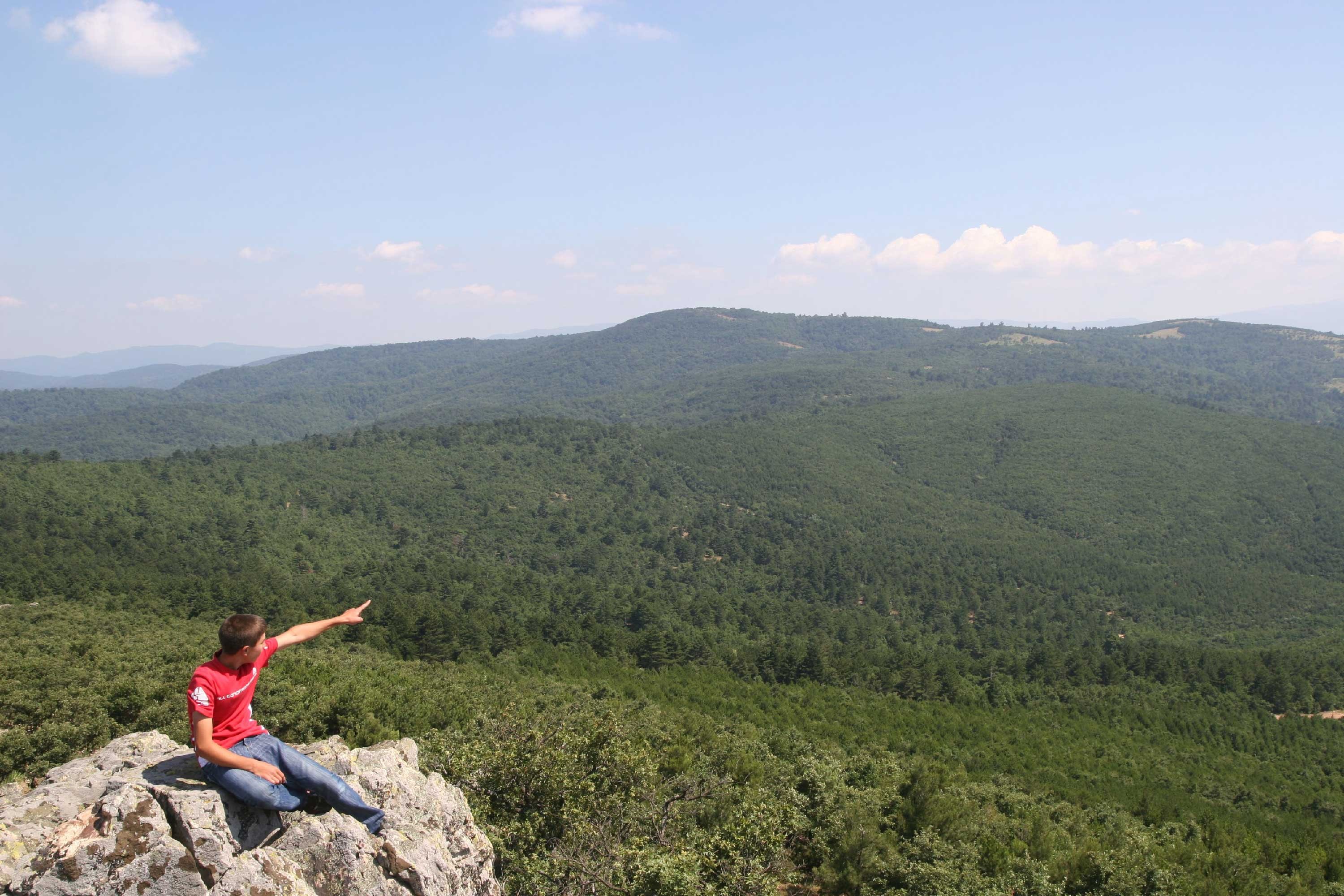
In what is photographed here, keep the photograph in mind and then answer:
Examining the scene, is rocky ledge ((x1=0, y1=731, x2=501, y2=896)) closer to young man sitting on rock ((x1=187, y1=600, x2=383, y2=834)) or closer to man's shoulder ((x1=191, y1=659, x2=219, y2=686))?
young man sitting on rock ((x1=187, y1=600, x2=383, y2=834))

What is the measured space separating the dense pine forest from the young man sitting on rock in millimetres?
6180

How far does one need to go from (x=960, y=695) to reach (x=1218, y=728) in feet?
58.0

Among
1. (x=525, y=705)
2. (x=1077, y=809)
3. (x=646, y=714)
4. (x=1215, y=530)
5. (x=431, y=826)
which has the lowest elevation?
(x=1215, y=530)

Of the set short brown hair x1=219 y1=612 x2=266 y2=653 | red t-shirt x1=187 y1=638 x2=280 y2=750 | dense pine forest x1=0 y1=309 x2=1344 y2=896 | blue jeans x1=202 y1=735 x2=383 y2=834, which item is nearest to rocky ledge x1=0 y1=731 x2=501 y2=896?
blue jeans x1=202 y1=735 x2=383 y2=834

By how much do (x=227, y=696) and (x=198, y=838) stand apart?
5.51 feet

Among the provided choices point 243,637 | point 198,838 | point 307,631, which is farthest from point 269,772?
point 243,637

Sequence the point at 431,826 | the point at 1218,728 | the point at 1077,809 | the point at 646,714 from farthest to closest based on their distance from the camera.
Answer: the point at 1218,728 < the point at 646,714 < the point at 1077,809 < the point at 431,826

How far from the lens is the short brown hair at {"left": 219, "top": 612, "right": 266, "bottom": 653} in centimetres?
820

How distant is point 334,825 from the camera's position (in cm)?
969

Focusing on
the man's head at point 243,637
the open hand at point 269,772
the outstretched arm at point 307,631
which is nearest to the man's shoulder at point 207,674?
the man's head at point 243,637

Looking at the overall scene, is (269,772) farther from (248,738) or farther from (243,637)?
(243,637)

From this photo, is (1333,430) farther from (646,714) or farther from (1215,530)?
(646,714)

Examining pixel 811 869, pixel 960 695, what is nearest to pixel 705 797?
pixel 811 869

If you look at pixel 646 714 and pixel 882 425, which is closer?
pixel 646 714
